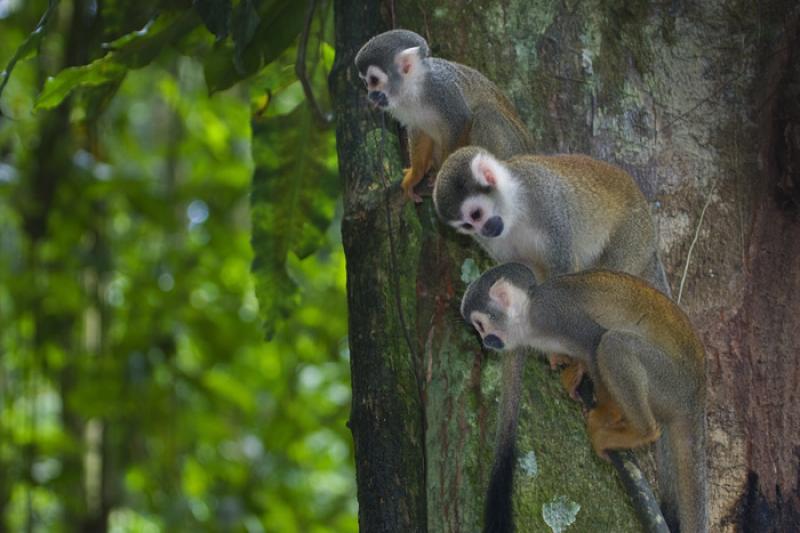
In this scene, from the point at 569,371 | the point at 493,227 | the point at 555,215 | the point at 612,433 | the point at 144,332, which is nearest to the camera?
the point at 612,433

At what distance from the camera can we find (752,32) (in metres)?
3.16

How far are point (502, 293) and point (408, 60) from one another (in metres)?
0.97

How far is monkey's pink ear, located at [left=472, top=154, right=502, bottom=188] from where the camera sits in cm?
310

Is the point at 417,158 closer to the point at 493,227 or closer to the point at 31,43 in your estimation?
the point at 493,227

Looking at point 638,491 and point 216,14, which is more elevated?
point 216,14

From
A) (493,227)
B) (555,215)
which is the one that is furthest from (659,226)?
(493,227)

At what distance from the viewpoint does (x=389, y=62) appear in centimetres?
339

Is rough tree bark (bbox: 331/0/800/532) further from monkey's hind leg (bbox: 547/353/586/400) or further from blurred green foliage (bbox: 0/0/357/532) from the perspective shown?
blurred green foliage (bbox: 0/0/357/532)

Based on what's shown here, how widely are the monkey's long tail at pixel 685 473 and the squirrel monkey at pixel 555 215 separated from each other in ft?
0.05

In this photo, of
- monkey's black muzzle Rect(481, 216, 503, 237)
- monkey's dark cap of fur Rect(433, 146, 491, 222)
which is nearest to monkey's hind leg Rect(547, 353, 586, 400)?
monkey's black muzzle Rect(481, 216, 503, 237)

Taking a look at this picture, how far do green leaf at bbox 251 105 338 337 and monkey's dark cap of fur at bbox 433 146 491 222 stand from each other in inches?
39.9

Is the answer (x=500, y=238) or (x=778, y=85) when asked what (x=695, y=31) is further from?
(x=500, y=238)

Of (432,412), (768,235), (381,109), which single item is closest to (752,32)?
(768,235)

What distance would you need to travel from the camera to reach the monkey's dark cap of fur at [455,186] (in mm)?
3012
